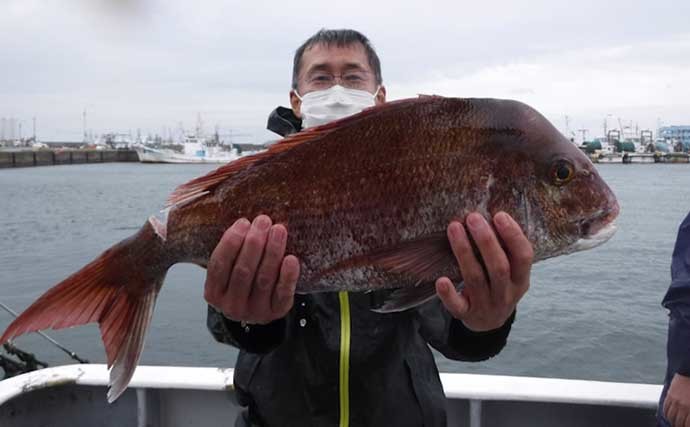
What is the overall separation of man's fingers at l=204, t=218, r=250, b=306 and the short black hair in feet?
4.59

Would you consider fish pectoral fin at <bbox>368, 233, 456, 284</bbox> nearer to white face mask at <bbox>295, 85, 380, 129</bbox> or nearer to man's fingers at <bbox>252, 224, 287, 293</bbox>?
man's fingers at <bbox>252, 224, 287, 293</bbox>

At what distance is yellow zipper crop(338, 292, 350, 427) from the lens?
2.62 meters

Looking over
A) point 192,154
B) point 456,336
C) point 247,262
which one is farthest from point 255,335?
point 192,154

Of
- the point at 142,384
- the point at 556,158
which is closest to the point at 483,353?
the point at 556,158

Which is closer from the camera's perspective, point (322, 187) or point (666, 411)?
point (322, 187)

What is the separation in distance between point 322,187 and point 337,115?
0.93 meters

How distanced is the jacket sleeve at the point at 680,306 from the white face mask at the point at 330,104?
1.68m

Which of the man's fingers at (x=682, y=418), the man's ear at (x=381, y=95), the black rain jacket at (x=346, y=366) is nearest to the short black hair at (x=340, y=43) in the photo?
the man's ear at (x=381, y=95)

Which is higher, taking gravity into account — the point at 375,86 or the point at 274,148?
the point at 375,86

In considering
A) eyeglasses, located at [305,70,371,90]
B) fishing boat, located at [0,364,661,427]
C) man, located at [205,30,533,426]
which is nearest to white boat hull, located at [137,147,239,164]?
fishing boat, located at [0,364,661,427]

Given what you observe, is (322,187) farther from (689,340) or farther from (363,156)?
(689,340)

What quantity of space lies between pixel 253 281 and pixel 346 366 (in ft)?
2.25

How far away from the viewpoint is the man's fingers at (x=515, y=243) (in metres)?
1.96

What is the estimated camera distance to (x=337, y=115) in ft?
9.56
